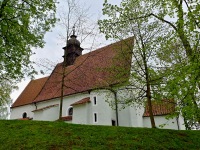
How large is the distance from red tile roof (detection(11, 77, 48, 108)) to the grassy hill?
19051mm

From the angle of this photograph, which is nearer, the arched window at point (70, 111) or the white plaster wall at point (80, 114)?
the white plaster wall at point (80, 114)

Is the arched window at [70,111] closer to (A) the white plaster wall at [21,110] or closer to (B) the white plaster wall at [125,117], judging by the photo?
(B) the white plaster wall at [125,117]

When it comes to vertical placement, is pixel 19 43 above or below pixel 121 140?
above

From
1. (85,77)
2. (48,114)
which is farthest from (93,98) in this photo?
(48,114)

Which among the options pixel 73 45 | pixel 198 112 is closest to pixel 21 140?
pixel 198 112

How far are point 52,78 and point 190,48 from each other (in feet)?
74.6

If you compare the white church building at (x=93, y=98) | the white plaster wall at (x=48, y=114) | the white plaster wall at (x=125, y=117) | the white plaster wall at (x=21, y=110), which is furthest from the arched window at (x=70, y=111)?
the white plaster wall at (x=21, y=110)

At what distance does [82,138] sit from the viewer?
9023mm

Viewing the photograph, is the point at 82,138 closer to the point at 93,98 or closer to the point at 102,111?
the point at 102,111

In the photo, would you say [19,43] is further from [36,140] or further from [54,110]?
[54,110]

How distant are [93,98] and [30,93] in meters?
12.3

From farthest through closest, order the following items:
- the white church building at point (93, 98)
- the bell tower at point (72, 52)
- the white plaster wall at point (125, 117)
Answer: the bell tower at point (72, 52), the white plaster wall at point (125, 117), the white church building at point (93, 98)

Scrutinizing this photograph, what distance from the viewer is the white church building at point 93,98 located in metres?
16.1

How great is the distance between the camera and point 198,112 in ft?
26.1
